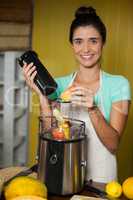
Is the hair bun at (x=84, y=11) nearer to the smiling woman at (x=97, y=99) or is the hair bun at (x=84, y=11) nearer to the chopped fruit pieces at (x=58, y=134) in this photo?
the smiling woman at (x=97, y=99)

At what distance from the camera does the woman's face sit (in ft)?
3.44

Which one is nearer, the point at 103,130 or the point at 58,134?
the point at 58,134

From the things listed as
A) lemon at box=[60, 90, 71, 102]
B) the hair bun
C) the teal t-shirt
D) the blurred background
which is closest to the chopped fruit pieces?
lemon at box=[60, 90, 71, 102]

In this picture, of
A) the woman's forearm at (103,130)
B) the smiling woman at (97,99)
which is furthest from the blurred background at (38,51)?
the woman's forearm at (103,130)

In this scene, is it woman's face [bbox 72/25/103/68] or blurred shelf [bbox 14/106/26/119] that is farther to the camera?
blurred shelf [bbox 14/106/26/119]

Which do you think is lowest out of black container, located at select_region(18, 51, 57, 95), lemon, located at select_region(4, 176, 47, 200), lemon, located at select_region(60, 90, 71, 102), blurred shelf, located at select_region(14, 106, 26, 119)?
lemon, located at select_region(4, 176, 47, 200)

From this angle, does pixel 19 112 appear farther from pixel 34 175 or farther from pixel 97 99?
pixel 34 175

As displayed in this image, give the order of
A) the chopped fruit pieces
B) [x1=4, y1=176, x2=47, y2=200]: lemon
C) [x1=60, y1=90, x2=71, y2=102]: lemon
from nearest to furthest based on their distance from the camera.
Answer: [x1=4, y1=176, x2=47, y2=200]: lemon
the chopped fruit pieces
[x1=60, y1=90, x2=71, y2=102]: lemon

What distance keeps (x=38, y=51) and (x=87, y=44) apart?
1.07m

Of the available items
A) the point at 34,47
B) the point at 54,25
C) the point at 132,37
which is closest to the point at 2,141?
the point at 34,47

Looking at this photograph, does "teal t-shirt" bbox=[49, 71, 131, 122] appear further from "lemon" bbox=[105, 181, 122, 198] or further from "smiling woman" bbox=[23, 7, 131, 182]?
"lemon" bbox=[105, 181, 122, 198]

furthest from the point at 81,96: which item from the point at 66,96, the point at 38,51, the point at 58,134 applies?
the point at 38,51

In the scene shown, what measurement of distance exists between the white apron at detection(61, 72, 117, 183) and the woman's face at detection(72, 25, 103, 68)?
0.13 meters

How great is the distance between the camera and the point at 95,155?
1026mm
